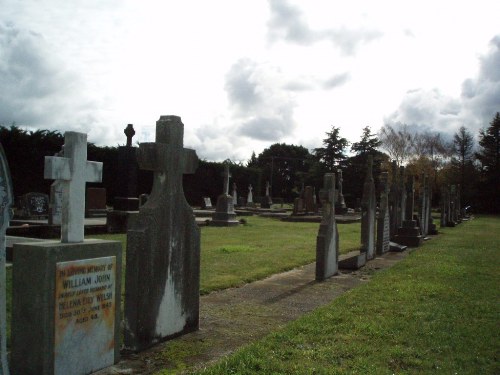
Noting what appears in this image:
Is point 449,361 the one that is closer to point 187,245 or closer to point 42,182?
point 187,245

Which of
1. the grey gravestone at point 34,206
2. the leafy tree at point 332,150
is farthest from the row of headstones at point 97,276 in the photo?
the leafy tree at point 332,150

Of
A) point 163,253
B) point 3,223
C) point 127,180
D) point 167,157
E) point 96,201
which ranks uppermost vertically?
point 127,180

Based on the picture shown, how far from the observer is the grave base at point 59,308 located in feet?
12.8

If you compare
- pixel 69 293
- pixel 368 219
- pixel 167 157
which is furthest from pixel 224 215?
pixel 69 293

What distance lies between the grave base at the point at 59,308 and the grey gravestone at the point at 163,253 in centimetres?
60

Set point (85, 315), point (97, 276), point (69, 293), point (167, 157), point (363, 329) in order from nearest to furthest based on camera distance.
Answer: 1. point (69, 293)
2. point (85, 315)
3. point (97, 276)
4. point (167, 157)
5. point (363, 329)

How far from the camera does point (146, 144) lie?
17.5 ft

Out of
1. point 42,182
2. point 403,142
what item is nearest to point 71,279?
point 42,182

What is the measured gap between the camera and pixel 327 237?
33.0ft

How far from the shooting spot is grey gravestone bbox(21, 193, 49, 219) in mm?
20469

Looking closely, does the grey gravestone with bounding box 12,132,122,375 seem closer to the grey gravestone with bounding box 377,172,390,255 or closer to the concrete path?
the concrete path

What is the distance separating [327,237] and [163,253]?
17.6 ft

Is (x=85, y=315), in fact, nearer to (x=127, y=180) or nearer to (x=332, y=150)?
(x=127, y=180)

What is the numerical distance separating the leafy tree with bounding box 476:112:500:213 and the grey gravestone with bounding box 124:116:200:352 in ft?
206
